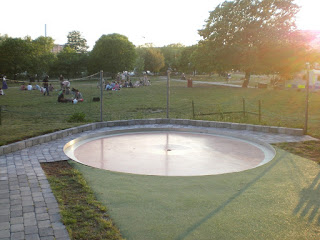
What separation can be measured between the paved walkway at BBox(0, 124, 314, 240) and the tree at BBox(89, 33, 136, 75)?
177ft

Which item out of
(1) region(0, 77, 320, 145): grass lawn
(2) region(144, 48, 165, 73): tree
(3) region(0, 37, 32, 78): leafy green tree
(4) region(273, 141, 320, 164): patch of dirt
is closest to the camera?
(4) region(273, 141, 320, 164): patch of dirt

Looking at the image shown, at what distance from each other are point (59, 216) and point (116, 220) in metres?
0.80

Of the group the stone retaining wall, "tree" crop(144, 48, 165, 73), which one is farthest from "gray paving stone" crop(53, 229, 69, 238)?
"tree" crop(144, 48, 165, 73)

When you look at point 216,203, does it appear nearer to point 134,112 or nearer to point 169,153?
point 169,153

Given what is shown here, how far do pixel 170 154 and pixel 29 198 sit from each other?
4.24 metres

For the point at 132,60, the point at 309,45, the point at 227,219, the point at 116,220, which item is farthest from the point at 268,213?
the point at 132,60

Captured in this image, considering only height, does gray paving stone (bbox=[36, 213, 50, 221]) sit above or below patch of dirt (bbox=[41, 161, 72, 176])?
below

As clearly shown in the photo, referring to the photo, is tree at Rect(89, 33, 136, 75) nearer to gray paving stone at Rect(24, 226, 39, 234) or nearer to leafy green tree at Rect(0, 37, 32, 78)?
leafy green tree at Rect(0, 37, 32, 78)

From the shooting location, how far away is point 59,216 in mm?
4359

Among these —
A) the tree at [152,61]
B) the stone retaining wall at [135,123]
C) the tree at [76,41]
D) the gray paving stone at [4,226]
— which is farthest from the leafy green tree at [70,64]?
the gray paving stone at [4,226]

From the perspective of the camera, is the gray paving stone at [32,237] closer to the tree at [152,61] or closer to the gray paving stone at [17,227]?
the gray paving stone at [17,227]

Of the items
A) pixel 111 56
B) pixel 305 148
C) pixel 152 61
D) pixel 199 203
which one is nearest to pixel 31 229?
pixel 199 203

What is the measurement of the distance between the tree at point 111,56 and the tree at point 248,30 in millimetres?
28391

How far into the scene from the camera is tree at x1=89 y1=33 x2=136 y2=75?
61.3 metres
